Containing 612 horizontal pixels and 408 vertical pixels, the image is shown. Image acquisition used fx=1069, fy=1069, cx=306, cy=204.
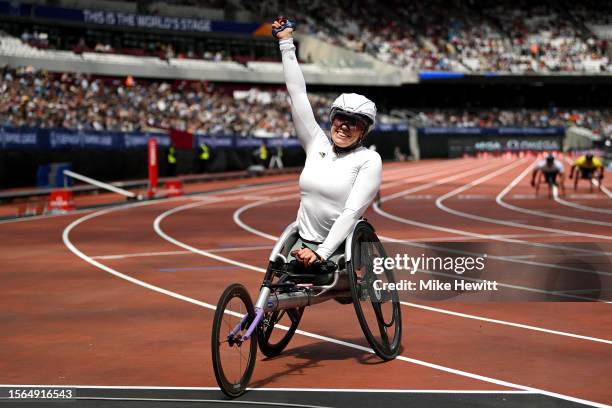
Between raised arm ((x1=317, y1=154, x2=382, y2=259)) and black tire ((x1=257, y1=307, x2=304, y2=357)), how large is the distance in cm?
66

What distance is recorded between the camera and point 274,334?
9.26 meters

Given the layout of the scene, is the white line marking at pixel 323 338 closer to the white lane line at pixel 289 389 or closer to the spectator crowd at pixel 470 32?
the white lane line at pixel 289 389

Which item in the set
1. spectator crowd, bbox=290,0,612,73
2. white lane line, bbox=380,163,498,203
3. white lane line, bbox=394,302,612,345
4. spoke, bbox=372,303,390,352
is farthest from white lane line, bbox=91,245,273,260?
spectator crowd, bbox=290,0,612,73

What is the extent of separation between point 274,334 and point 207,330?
0.77 meters

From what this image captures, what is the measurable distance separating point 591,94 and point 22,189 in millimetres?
64710

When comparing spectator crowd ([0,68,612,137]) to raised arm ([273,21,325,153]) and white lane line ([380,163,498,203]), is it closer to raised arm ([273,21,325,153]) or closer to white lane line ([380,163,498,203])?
white lane line ([380,163,498,203])

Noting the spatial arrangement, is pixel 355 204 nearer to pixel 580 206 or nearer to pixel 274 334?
pixel 274 334

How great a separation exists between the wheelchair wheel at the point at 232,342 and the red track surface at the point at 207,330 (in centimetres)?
29

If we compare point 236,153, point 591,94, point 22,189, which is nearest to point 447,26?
point 591,94

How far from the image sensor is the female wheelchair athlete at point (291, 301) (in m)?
6.82

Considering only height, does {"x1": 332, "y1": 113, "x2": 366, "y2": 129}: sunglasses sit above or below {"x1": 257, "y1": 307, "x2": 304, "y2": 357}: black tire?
above

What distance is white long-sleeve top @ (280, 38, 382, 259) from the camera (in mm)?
7707

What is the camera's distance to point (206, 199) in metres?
31.6

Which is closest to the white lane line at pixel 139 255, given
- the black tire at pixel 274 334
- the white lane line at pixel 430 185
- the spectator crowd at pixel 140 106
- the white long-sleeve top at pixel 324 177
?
the black tire at pixel 274 334
